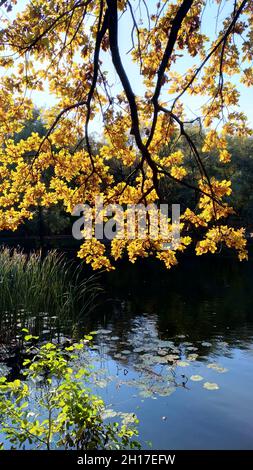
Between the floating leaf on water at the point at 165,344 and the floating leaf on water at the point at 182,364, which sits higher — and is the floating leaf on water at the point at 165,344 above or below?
above

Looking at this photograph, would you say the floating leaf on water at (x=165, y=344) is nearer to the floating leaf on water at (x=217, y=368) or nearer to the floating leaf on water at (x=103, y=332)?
the floating leaf on water at (x=217, y=368)

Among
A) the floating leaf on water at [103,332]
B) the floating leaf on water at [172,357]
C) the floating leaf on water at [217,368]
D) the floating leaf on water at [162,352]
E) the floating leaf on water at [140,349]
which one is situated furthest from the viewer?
the floating leaf on water at [103,332]

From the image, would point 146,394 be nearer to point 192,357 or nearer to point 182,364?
point 182,364

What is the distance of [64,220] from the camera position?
38125mm

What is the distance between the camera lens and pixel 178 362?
850 centimetres

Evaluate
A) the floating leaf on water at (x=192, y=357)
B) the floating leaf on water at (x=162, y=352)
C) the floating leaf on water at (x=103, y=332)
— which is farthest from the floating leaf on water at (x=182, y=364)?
the floating leaf on water at (x=103, y=332)

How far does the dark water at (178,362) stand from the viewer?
6.28m

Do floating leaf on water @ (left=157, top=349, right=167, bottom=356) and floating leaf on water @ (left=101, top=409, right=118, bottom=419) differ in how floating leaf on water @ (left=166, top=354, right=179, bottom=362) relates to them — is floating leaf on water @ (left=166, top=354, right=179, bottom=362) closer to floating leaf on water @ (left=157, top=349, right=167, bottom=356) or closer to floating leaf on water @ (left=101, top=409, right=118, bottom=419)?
floating leaf on water @ (left=157, top=349, right=167, bottom=356)

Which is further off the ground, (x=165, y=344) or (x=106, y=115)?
(x=106, y=115)

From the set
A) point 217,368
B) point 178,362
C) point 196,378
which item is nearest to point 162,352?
point 178,362

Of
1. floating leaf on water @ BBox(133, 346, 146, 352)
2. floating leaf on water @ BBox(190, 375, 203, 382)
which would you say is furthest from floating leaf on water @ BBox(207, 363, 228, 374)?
floating leaf on water @ BBox(133, 346, 146, 352)

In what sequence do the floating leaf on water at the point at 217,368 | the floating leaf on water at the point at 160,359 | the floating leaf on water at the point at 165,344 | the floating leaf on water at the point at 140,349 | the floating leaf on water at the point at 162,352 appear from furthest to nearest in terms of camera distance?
1. the floating leaf on water at the point at 165,344
2. the floating leaf on water at the point at 140,349
3. the floating leaf on water at the point at 162,352
4. the floating leaf on water at the point at 160,359
5. the floating leaf on water at the point at 217,368

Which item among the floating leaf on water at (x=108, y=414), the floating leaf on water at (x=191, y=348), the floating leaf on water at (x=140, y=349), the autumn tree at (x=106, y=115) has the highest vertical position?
the autumn tree at (x=106, y=115)
